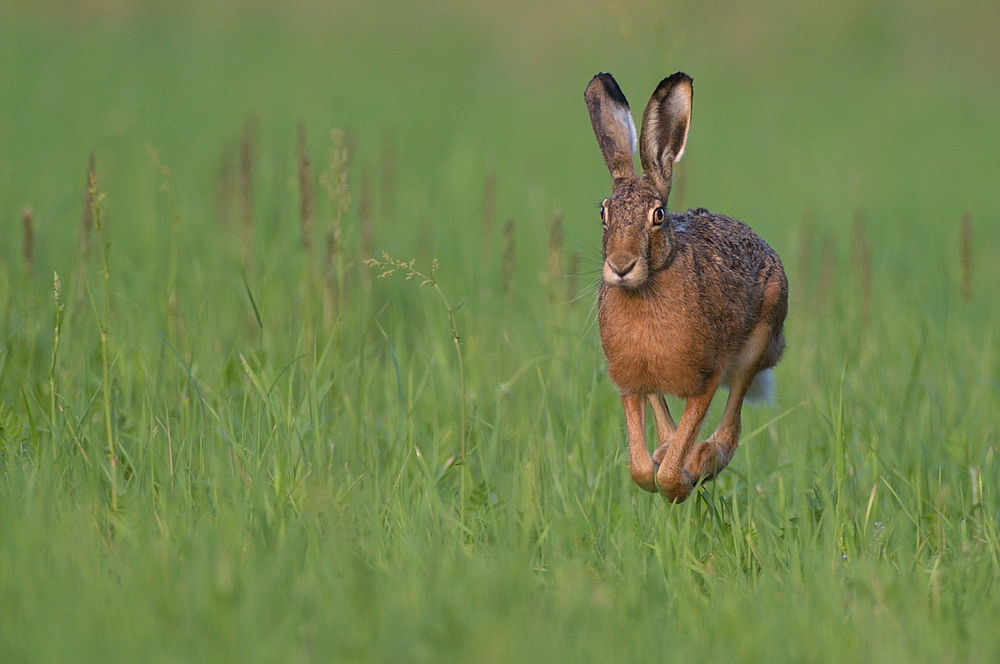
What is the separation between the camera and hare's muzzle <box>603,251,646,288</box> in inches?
146

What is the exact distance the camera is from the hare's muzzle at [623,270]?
3697 millimetres

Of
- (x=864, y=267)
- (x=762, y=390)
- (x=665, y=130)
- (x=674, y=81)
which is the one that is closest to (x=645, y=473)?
(x=762, y=390)

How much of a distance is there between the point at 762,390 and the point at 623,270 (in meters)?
1.05

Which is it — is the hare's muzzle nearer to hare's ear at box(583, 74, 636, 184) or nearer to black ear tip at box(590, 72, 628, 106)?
hare's ear at box(583, 74, 636, 184)

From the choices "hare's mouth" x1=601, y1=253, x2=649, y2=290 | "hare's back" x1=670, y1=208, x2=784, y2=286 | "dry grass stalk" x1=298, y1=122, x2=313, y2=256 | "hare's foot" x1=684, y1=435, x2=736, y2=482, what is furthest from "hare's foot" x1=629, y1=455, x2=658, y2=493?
"dry grass stalk" x1=298, y1=122, x2=313, y2=256

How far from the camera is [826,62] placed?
2138cm

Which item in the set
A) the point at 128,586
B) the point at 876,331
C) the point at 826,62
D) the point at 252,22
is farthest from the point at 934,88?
the point at 128,586

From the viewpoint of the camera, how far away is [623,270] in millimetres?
3701

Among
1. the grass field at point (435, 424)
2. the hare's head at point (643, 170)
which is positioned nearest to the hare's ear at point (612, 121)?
the hare's head at point (643, 170)

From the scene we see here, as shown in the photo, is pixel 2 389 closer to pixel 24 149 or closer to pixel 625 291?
pixel 625 291

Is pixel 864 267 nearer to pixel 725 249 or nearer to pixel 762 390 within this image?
pixel 762 390

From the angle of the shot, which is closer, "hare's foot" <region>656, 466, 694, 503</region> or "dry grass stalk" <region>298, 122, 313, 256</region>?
"hare's foot" <region>656, 466, 694, 503</region>

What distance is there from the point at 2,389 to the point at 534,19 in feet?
67.2

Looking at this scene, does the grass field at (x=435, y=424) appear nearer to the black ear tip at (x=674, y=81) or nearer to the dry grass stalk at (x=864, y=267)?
the dry grass stalk at (x=864, y=267)
